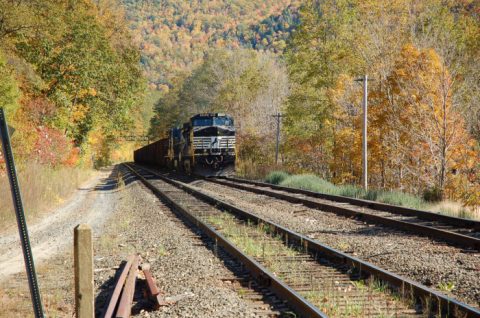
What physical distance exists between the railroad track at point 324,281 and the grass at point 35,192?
6018mm

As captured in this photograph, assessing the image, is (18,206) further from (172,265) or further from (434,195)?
(434,195)

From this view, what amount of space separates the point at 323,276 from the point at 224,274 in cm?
136

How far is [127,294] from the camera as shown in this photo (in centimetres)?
568

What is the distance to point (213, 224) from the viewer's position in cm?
1202

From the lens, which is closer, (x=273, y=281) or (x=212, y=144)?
(x=273, y=281)

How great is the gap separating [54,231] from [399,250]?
26.1 feet

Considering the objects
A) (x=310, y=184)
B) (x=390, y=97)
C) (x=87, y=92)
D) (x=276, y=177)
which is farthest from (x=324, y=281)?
(x=87, y=92)

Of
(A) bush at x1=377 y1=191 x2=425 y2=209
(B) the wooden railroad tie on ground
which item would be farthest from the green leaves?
(B) the wooden railroad tie on ground

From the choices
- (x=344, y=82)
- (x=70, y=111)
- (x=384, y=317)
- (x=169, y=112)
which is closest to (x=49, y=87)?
(x=70, y=111)

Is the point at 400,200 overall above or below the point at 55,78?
below

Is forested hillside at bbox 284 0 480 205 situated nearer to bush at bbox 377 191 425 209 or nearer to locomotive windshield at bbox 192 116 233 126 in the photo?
bush at bbox 377 191 425 209

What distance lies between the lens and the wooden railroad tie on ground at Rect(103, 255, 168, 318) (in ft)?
16.9

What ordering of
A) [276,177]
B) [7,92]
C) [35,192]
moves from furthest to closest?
[276,177] < [7,92] < [35,192]

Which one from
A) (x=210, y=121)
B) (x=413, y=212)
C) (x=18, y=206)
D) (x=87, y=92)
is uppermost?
(x=87, y=92)
